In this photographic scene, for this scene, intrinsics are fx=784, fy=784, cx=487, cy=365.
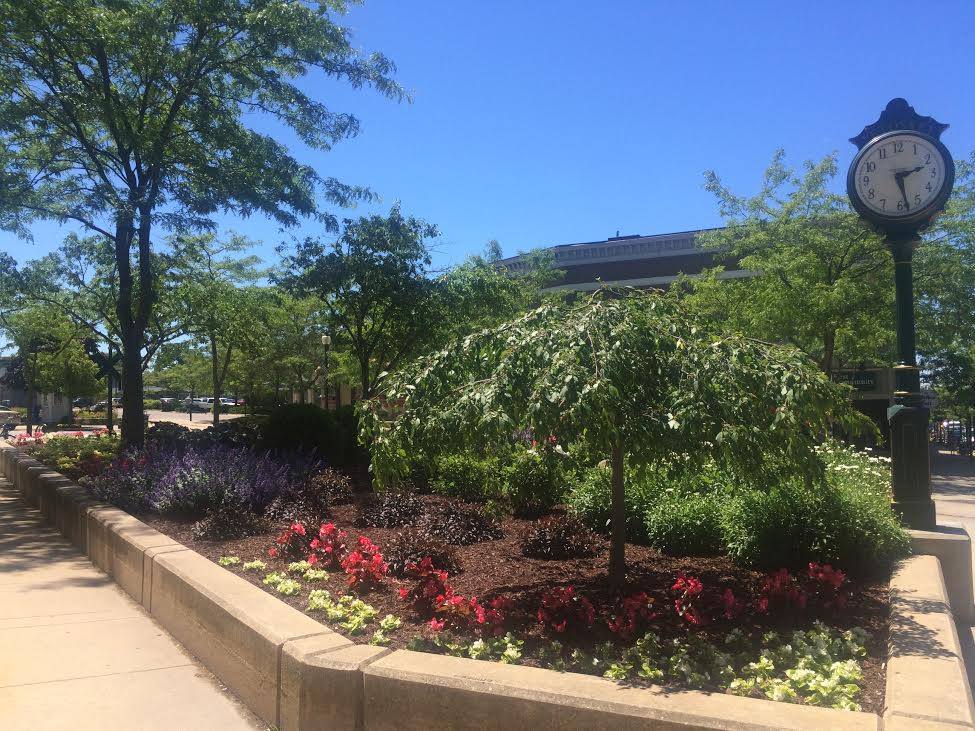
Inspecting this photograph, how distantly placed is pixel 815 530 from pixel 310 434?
864 cm

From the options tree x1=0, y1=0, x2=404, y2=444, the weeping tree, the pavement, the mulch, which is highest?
tree x1=0, y1=0, x2=404, y2=444

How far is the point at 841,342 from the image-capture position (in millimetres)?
20250

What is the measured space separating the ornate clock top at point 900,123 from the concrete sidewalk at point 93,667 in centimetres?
639

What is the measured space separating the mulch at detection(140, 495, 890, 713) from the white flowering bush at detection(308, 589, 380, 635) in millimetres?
77

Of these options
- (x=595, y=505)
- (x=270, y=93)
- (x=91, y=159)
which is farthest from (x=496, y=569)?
(x=91, y=159)

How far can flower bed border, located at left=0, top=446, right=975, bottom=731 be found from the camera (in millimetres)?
3092

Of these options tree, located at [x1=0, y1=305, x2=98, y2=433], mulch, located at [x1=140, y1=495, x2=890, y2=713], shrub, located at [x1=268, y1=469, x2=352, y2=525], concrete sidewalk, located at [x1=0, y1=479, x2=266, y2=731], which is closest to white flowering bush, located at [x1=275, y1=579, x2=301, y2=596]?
mulch, located at [x1=140, y1=495, x2=890, y2=713]

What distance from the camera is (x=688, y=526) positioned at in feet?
21.0

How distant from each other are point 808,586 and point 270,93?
1238 centimetres

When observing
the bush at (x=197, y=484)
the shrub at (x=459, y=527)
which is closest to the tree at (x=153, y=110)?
the bush at (x=197, y=484)

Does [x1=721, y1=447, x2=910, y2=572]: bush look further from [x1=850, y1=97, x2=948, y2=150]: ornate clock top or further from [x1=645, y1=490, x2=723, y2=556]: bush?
[x1=850, y1=97, x2=948, y2=150]: ornate clock top

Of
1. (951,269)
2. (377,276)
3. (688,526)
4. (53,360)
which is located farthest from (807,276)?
(53,360)

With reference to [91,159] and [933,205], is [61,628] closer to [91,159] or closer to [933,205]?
[933,205]

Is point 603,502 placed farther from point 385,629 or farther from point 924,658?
point 924,658
